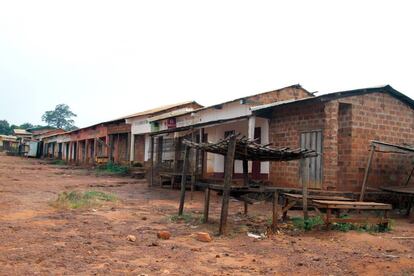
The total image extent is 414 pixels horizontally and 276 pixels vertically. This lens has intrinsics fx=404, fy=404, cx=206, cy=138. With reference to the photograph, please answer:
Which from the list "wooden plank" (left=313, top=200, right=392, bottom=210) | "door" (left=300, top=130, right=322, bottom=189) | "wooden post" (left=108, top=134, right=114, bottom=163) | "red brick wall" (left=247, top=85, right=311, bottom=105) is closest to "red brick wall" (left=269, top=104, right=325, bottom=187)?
"door" (left=300, top=130, right=322, bottom=189)

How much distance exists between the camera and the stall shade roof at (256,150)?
7834 millimetres

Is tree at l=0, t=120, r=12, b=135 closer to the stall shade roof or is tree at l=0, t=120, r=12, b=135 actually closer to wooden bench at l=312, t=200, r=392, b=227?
the stall shade roof

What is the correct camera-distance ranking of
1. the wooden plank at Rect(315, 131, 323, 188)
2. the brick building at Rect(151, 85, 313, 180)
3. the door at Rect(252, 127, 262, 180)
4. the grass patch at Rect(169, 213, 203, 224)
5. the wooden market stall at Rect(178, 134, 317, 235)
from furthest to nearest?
1. the door at Rect(252, 127, 262, 180)
2. the brick building at Rect(151, 85, 313, 180)
3. the wooden plank at Rect(315, 131, 323, 188)
4. the grass patch at Rect(169, 213, 203, 224)
5. the wooden market stall at Rect(178, 134, 317, 235)

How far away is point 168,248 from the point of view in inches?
243

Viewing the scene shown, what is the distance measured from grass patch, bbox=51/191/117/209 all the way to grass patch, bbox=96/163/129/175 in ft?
41.5

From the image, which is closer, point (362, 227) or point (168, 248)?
point (168, 248)

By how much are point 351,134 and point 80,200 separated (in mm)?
7889

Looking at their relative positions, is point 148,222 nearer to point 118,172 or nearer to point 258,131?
point 258,131

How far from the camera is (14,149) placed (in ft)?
184

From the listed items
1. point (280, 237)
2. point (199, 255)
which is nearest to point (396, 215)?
point (280, 237)

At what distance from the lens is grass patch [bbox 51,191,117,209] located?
10189 millimetres

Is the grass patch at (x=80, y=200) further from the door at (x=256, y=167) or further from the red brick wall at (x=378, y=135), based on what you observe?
the red brick wall at (x=378, y=135)

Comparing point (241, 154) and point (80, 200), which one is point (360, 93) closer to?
point (241, 154)

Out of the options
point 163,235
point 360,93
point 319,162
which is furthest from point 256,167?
point 163,235
